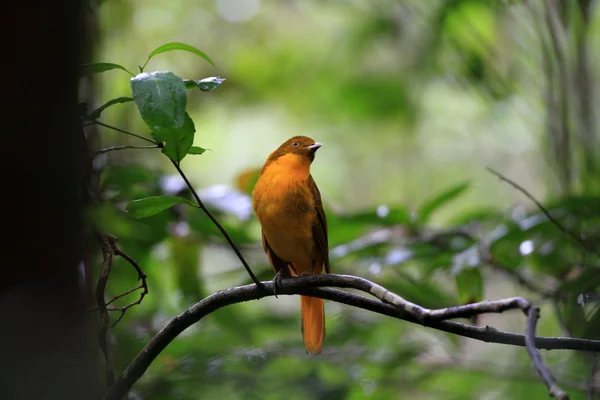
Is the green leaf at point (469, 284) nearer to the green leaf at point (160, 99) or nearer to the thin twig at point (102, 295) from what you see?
the thin twig at point (102, 295)

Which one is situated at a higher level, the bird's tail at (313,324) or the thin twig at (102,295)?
the thin twig at (102,295)

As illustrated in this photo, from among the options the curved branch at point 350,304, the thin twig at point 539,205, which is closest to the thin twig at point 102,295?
the curved branch at point 350,304

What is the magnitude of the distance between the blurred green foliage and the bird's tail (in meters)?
0.39

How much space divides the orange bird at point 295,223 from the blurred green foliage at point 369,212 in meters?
0.25

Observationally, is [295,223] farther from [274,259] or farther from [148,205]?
[148,205]

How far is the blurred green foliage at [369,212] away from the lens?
3188 millimetres

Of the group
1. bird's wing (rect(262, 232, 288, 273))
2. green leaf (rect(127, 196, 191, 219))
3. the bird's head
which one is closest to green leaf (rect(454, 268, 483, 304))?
bird's wing (rect(262, 232, 288, 273))

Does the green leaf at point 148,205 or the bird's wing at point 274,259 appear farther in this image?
the bird's wing at point 274,259

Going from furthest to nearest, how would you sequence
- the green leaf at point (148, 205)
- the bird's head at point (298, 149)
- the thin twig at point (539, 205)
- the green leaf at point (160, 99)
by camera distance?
the bird's head at point (298, 149), the thin twig at point (539, 205), the green leaf at point (148, 205), the green leaf at point (160, 99)

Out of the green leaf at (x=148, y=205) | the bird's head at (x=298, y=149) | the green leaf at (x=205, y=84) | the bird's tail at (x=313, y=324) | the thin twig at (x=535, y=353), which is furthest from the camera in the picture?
the bird's head at (x=298, y=149)

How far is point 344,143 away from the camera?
9.36 metres

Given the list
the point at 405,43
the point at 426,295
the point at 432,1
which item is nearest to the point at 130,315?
the point at 426,295

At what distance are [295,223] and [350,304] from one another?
1318 millimetres

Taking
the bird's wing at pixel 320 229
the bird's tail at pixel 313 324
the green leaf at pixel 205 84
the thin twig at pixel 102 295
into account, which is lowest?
the bird's tail at pixel 313 324
